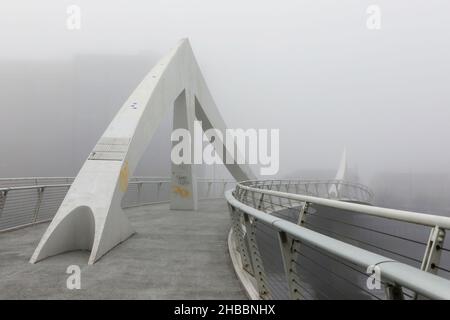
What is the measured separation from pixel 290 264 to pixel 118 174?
20.6 feet

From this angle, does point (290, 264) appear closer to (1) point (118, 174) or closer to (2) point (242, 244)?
(2) point (242, 244)

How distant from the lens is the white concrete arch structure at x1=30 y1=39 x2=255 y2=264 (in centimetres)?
707

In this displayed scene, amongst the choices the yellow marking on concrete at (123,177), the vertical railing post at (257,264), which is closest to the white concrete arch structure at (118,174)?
the yellow marking on concrete at (123,177)

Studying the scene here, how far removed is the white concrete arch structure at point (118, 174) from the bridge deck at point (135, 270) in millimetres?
307

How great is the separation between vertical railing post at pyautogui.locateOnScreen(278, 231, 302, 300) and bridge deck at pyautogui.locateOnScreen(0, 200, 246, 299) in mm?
1671

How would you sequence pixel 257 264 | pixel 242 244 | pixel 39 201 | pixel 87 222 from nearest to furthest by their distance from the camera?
pixel 257 264
pixel 242 244
pixel 87 222
pixel 39 201

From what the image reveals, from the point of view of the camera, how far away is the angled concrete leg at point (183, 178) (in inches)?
612

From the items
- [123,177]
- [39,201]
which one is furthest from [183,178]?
[123,177]

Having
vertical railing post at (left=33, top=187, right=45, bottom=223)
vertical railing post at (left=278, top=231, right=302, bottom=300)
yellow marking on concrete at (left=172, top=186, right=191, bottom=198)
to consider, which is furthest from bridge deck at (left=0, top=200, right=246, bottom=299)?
yellow marking on concrete at (left=172, top=186, right=191, bottom=198)

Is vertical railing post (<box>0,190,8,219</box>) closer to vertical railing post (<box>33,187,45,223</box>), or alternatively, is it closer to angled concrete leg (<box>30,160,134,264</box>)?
vertical railing post (<box>33,187,45,223</box>)

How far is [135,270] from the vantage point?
575 centimetres

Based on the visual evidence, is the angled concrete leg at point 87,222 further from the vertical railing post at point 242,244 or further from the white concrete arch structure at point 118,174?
the vertical railing post at point 242,244

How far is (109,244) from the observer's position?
7293 millimetres
